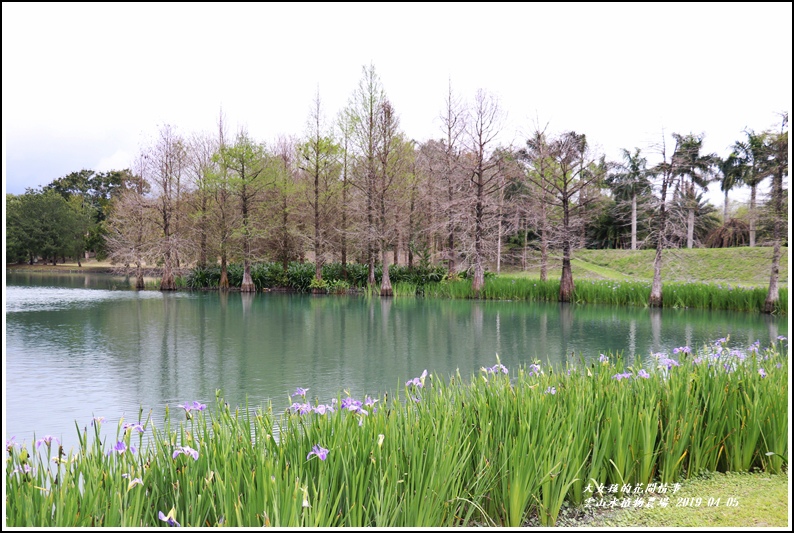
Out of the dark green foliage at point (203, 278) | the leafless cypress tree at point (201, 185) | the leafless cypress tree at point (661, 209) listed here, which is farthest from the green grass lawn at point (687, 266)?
the leafless cypress tree at point (201, 185)

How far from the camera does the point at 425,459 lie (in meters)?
2.69

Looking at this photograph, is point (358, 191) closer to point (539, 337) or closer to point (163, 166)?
point (163, 166)

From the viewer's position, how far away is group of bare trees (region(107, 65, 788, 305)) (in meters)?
22.2

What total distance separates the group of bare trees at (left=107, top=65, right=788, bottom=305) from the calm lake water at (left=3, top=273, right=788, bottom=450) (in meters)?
4.84

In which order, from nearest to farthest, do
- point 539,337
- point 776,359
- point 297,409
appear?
point 297,409 → point 776,359 → point 539,337

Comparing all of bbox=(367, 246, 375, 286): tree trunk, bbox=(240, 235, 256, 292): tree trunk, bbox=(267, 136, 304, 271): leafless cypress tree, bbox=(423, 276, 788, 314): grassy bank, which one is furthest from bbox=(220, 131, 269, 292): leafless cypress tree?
bbox=(423, 276, 788, 314): grassy bank

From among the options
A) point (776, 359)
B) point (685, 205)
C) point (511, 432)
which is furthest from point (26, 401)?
point (685, 205)

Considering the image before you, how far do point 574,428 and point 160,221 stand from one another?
2810cm

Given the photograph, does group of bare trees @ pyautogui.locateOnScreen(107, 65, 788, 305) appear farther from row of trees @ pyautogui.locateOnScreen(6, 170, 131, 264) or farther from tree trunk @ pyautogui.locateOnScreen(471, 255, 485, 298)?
row of trees @ pyautogui.locateOnScreen(6, 170, 131, 264)

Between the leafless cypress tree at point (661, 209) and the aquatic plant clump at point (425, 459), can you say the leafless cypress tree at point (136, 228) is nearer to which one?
the leafless cypress tree at point (661, 209)

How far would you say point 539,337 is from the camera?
11.9m

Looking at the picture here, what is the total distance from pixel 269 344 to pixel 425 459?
8.72 meters

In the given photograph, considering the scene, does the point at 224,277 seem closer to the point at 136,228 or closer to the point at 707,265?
the point at 136,228

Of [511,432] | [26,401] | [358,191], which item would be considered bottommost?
[26,401]
